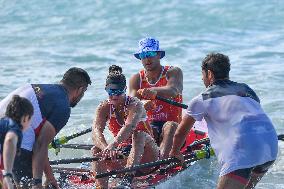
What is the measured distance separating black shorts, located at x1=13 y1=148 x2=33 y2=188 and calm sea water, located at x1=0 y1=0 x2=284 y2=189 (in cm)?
544

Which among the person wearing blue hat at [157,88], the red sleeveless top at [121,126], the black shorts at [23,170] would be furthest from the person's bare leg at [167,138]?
the black shorts at [23,170]

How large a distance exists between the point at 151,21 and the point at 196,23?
187cm

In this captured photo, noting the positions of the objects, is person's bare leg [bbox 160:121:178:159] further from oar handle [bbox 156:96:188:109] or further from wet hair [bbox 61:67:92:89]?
wet hair [bbox 61:67:92:89]

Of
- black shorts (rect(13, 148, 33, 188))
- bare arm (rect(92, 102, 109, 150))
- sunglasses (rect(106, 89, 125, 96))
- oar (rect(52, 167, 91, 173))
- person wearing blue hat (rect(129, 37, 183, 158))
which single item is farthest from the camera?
person wearing blue hat (rect(129, 37, 183, 158))

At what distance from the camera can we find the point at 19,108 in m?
6.72

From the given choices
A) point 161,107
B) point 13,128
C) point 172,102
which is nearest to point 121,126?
point 172,102

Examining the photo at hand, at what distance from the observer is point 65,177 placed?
33.0 feet

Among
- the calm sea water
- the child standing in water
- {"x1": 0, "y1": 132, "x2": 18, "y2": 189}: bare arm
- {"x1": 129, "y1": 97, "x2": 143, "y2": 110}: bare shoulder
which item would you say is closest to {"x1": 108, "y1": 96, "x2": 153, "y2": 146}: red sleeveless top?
{"x1": 129, "y1": 97, "x2": 143, "y2": 110}: bare shoulder

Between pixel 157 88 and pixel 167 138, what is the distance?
749 mm

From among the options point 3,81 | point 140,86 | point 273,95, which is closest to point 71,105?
point 140,86

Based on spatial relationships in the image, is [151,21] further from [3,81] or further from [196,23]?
[3,81]

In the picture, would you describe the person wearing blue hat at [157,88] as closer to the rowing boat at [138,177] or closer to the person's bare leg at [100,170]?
the rowing boat at [138,177]

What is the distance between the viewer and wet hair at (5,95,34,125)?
6719 millimetres

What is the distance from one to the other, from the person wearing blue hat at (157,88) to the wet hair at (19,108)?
3.77 meters
